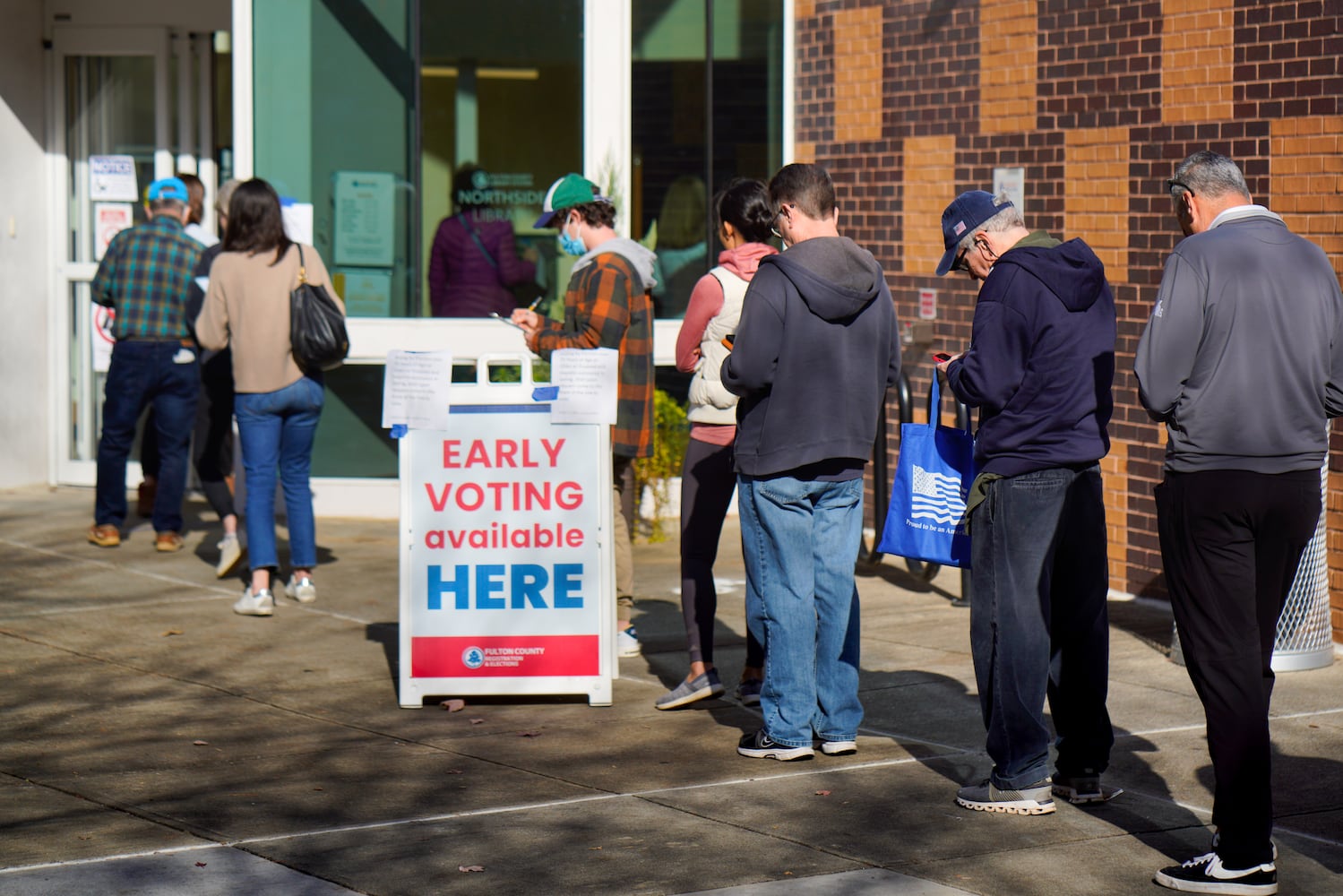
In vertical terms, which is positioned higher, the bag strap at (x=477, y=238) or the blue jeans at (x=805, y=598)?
the bag strap at (x=477, y=238)

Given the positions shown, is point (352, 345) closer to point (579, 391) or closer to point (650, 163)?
point (650, 163)

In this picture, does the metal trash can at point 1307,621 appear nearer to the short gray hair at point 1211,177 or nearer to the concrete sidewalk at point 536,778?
the concrete sidewalk at point 536,778

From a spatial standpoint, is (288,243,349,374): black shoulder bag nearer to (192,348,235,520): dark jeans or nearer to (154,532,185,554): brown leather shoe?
(192,348,235,520): dark jeans

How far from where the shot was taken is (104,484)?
10141 millimetres

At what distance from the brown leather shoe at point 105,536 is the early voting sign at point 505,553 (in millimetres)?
4105

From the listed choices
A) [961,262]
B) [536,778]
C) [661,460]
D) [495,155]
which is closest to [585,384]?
[536,778]

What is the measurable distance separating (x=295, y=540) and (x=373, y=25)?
4.13 meters

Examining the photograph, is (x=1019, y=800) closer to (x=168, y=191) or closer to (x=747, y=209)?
(x=747, y=209)

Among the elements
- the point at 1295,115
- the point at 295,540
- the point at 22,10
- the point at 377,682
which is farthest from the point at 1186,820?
the point at 22,10

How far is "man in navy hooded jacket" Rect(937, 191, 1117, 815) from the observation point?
5133 millimetres

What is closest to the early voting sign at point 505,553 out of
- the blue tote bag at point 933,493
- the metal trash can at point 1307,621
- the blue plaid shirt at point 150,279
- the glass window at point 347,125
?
the blue tote bag at point 933,493

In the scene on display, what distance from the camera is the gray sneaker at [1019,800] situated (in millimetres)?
5301

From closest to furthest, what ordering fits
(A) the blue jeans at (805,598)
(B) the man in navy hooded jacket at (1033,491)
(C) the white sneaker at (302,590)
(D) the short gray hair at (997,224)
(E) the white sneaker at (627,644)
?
(B) the man in navy hooded jacket at (1033,491) < (D) the short gray hair at (997,224) < (A) the blue jeans at (805,598) < (E) the white sneaker at (627,644) < (C) the white sneaker at (302,590)

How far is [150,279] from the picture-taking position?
9.95 metres
